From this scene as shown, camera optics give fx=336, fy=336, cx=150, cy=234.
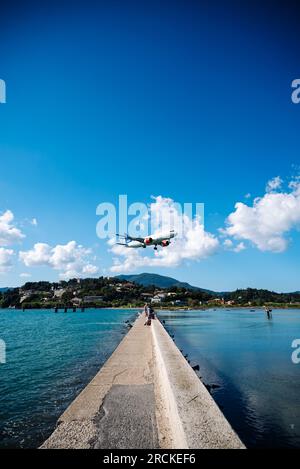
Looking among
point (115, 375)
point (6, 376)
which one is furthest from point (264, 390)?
point (6, 376)

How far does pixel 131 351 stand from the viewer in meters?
23.9

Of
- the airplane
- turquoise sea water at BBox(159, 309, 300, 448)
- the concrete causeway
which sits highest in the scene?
the airplane

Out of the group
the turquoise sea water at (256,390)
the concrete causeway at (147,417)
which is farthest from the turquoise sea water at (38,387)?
the turquoise sea water at (256,390)

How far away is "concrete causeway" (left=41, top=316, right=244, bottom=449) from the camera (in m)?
7.62

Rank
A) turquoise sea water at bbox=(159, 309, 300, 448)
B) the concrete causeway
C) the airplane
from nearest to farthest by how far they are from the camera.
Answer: the concrete causeway
turquoise sea water at bbox=(159, 309, 300, 448)
the airplane

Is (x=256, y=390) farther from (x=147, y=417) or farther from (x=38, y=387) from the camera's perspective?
(x=38, y=387)

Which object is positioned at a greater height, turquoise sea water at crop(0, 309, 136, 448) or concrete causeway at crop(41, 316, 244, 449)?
concrete causeway at crop(41, 316, 244, 449)

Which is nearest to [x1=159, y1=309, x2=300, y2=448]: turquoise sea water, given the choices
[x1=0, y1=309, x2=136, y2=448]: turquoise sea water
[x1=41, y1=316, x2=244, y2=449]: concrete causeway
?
[x1=41, y1=316, x2=244, y2=449]: concrete causeway

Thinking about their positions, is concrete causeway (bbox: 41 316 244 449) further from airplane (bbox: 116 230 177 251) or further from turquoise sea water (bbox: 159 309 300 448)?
airplane (bbox: 116 230 177 251)

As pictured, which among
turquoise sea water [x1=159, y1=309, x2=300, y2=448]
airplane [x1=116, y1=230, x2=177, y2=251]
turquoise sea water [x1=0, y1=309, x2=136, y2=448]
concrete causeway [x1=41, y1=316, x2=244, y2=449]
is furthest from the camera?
airplane [x1=116, y1=230, x2=177, y2=251]

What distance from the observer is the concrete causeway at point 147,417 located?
7.62 m

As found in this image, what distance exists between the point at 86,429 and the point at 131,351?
14.4 m
